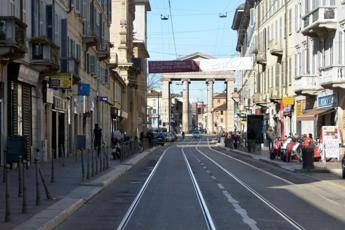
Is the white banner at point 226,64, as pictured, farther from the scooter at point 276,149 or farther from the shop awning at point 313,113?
the scooter at point 276,149

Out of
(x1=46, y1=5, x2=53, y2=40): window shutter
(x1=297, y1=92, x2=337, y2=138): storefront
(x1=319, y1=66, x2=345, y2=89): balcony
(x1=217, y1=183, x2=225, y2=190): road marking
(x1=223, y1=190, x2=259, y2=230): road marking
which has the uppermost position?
(x1=46, y1=5, x2=53, y2=40): window shutter

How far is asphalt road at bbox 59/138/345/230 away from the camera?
13.7m

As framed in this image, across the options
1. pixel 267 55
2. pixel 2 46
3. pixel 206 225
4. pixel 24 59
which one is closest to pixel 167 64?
pixel 267 55

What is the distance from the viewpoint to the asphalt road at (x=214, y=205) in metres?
13.7

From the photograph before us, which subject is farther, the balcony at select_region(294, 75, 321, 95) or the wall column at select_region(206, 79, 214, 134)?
the wall column at select_region(206, 79, 214, 134)

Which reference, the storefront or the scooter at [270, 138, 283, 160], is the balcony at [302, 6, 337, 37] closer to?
the storefront

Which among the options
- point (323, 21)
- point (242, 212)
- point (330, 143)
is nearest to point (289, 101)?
point (323, 21)

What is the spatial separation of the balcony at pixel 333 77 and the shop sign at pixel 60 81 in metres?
15.9

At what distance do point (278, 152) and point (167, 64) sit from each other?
27829 millimetres

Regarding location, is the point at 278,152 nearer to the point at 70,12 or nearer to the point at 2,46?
the point at 70,12

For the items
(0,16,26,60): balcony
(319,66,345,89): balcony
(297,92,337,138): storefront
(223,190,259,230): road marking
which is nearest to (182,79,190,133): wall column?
(297,92,337,138): storefront

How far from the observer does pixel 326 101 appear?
46.4 metres

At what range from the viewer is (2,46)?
2417cm

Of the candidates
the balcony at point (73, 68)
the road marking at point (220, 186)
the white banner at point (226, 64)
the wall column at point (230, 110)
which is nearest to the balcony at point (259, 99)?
the white banner at point (226, 64)
